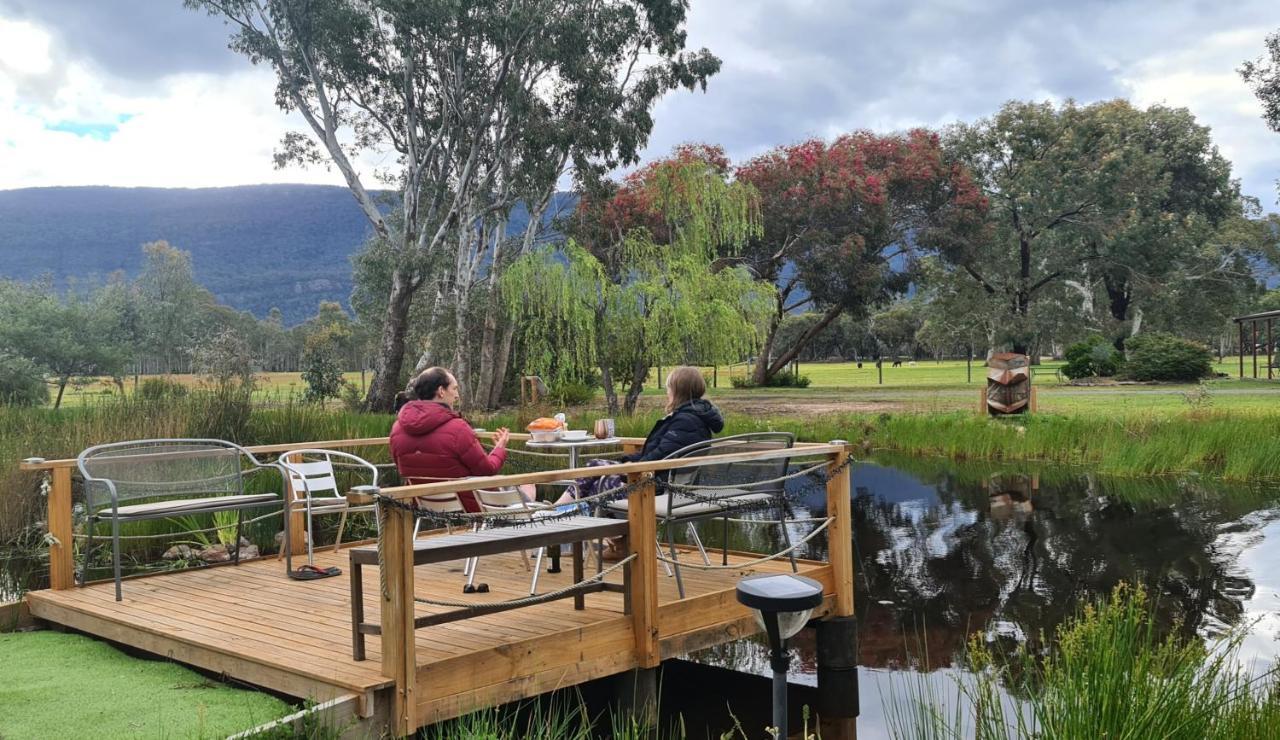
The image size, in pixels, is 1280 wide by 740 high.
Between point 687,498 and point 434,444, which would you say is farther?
point 687,498

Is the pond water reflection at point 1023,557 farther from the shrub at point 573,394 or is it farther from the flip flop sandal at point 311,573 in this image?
the shrub at point 573,394

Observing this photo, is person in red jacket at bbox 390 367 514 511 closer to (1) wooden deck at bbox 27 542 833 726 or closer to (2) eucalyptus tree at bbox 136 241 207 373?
(1) wooden deck at bbox 27 542 833 726

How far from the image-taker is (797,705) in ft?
20.2

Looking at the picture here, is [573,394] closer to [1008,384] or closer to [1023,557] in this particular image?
[1008,384]

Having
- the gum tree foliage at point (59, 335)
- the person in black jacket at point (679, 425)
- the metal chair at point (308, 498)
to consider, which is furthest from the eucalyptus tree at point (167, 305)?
the person in black jacket at point (679, 425)

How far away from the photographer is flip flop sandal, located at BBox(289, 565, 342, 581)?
597 cm

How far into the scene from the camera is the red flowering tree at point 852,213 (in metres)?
32.3

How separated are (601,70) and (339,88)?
635 centimetres

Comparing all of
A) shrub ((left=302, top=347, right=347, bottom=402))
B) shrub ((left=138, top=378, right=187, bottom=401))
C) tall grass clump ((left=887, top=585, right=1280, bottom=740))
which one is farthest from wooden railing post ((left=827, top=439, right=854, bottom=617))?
shrub ((left=302, top=347, right=347, bottom=402))

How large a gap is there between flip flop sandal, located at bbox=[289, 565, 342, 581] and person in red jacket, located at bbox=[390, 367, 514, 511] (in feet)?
3.25

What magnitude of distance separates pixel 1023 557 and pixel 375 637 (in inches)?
288

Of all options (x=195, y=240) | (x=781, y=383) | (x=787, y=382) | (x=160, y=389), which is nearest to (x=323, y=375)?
(x=160, y=389)

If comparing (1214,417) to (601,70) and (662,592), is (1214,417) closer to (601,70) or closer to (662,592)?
(662,592)

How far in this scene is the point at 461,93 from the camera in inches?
951
